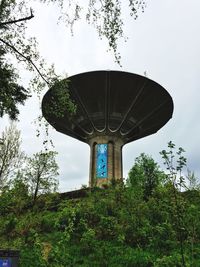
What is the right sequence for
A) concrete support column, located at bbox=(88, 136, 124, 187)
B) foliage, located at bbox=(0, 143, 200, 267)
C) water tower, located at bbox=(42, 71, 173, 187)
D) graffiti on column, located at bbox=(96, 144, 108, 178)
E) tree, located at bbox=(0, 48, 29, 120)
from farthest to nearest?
1. concrete support column, located at bbox=(88, 136, 124, 187)
2. graffiti on column, located at bbox=(96, 144, 108, 178)
3. water tower, located at bbox=(42, 71, 173, 187)
4. foliage, located at bbox=(0, 143, 200, 267)
5. tree, located at bbox=(0, 48, 29, 120)

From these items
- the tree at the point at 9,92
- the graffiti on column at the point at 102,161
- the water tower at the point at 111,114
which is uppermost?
the water tower at the point at 111,114

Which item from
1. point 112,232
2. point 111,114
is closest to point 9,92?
point 112,232

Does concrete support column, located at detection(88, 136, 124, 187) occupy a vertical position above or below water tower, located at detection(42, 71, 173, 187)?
below

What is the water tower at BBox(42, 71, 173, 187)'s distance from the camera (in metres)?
30.5

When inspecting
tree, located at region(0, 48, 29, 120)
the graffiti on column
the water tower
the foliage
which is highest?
the water tower

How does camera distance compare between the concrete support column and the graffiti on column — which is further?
the concrete support column

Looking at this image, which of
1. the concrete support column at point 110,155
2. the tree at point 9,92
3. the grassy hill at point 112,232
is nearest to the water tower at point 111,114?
the concrete support column at point 110,155

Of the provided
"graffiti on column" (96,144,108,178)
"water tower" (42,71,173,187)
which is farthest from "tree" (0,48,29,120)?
"graffiti on column" (96,144,108,178)

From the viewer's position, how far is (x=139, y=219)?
39.5 feet

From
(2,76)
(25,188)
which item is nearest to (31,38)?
(2,76)

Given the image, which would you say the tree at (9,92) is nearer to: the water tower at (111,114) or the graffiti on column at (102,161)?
the water tower at (111,114)

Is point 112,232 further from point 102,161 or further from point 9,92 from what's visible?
point 102,161

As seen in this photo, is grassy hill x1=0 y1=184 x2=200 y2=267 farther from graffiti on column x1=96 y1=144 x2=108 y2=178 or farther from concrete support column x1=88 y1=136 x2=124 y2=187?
concrete support column x1=88 y1=136 x2=124 y2=187

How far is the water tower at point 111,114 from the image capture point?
30.5m
